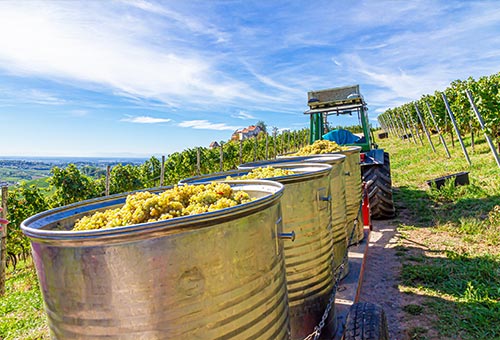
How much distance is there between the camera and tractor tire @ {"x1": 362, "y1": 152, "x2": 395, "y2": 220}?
23.1 ft

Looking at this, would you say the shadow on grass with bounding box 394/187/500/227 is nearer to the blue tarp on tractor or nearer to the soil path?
the soil path

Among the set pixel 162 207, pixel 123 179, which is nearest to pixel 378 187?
pixel 162 207

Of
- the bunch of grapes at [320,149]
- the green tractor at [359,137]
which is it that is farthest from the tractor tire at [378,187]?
the bunch of grapes at [320,149]

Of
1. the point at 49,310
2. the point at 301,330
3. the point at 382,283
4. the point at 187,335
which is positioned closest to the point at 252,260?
the point at 187,335

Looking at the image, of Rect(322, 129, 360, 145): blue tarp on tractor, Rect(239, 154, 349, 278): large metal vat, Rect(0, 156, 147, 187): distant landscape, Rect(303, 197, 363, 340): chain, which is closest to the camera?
Rect(303, 197, 363, 340): chain

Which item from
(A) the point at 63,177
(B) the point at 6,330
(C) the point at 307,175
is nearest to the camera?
(C) the point at 307,175

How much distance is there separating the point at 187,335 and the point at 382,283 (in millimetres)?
3948

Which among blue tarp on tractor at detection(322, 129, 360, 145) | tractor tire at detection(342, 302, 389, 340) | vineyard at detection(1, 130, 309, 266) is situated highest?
blue tarp on tractor at detection(322, 129, 360, 145)

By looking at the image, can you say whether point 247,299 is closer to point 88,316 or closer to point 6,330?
point 88,316

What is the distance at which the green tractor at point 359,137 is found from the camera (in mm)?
7082

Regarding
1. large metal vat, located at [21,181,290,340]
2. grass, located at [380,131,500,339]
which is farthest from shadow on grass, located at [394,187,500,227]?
large metal vat, located at [21,181,290,340]

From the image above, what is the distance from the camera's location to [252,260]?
4.75ft

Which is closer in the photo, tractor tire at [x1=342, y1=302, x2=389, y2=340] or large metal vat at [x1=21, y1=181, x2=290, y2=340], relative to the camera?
large metal vat at [x1=21, y1=181, x2=290, y2=340]

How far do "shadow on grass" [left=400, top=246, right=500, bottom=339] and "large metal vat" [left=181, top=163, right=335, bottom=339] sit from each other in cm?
174
